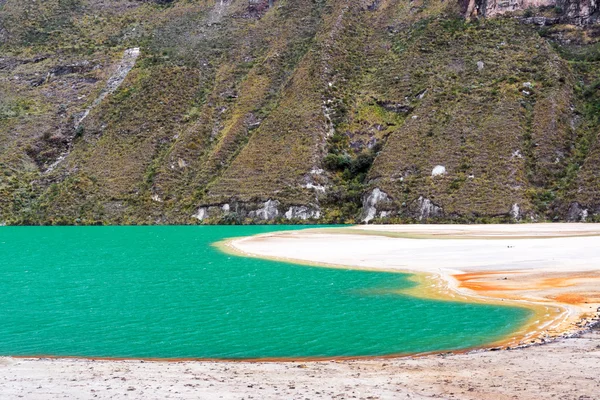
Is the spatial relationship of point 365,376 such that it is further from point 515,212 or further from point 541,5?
point 541,5

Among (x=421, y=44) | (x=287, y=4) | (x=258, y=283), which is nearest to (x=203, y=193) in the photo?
(x=421, y=44)

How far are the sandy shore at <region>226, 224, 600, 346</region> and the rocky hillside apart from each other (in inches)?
1276

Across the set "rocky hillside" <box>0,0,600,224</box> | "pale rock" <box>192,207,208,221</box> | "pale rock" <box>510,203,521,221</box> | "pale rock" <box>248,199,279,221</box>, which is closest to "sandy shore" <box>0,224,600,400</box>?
"pale rock" <box>510,203,521,221</box>

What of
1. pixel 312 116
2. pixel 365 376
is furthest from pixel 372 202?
pixel 365 376

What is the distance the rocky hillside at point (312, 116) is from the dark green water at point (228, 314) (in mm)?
58481

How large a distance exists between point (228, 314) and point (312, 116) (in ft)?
302

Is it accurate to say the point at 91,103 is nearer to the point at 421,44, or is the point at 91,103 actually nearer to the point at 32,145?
the point at 32,145

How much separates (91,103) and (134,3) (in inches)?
2027

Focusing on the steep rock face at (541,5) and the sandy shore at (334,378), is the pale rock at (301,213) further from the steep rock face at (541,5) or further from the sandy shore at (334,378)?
the sandy shore at (334,378)

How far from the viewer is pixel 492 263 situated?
37.5 meters

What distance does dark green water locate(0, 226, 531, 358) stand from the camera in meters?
19.5

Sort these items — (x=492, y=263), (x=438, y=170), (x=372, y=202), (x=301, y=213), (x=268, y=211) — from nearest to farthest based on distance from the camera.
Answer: (x=492, y=263), (x=438, y=170), (x=372, y=202), (x=301, y=213), (x=268, y=211)

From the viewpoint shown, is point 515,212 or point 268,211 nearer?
point 515,212

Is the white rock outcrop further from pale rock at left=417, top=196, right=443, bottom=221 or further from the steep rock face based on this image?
the steep rock face
